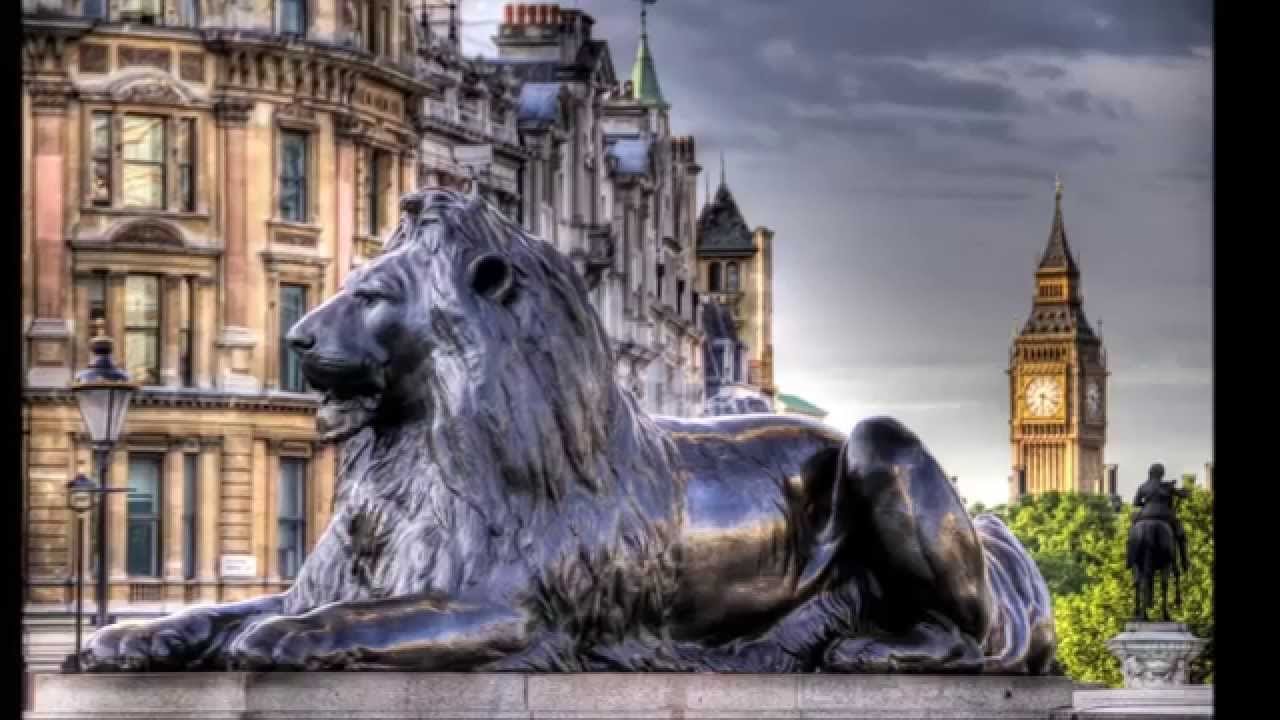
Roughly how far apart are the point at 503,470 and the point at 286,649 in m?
1.09

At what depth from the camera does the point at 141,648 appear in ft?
32.8

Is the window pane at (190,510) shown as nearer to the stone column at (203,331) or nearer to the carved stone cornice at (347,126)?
the stone column at (203,331)

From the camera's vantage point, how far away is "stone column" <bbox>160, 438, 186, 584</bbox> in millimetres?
62094

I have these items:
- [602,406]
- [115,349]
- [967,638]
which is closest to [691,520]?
[602,406]

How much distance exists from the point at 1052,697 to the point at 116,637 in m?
3.41

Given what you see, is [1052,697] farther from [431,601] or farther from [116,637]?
[116,637]

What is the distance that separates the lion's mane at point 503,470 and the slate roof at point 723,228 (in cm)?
13301

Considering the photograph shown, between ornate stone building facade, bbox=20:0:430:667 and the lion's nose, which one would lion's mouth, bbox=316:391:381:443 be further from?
ornate stone building facade, bbox=20:0:430:667

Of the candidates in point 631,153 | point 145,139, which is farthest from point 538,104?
point 145,139

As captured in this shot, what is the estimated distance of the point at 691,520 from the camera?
430 inches

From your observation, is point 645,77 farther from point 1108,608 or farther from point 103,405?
point 103,405

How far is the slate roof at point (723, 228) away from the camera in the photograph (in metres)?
145

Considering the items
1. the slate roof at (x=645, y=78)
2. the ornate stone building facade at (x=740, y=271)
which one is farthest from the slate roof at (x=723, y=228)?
the slate roof at (x=645, y=78)

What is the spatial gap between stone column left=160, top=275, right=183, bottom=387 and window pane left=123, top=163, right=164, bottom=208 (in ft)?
4.99
